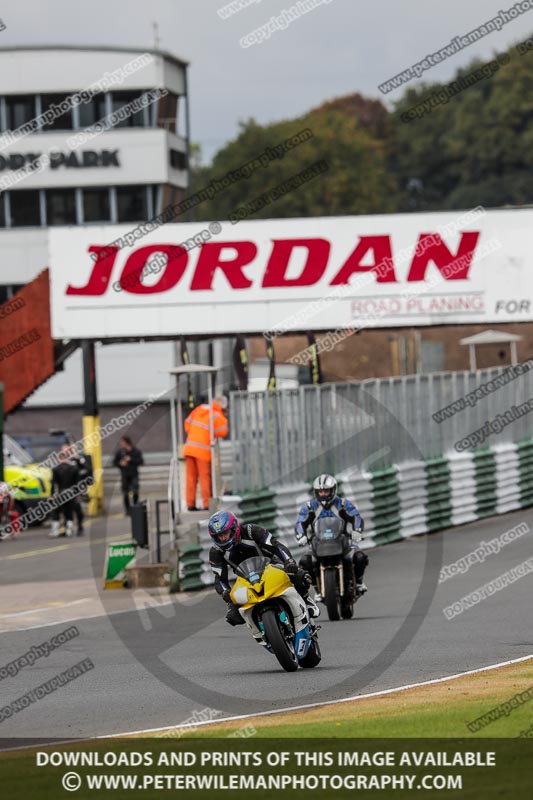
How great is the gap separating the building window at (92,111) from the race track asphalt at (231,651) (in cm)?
3404

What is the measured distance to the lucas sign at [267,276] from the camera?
37.3m

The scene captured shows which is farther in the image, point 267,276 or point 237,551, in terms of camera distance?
point 267,276

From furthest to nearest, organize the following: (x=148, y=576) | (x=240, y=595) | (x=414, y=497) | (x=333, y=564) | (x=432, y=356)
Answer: (x=432, y=356) → (x=414, y=497) → (x=148, y=576) → (x=333, y=564) → (x=240, y=595)

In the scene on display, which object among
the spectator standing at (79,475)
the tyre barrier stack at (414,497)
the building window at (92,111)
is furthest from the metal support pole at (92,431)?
the building window at (92,111)

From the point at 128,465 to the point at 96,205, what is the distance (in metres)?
23.3

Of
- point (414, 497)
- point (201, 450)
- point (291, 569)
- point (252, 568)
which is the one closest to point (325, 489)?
point (252, 568)

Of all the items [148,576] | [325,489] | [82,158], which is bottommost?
[148,576]

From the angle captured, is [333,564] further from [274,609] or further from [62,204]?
[62,204]

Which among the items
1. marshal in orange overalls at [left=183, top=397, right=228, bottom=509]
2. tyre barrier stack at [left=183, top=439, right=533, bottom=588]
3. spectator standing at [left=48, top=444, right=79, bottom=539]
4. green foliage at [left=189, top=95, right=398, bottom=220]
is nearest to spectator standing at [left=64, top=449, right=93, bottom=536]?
spectator standing at [left=48, top=444, right=79, bottom=539]

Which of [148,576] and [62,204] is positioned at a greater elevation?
[62,204]

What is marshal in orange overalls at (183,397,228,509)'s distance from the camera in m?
23.0

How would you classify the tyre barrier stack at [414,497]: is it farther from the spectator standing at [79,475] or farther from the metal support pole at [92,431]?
the metal support pole at [92,431]

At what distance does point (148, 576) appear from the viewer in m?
22.2

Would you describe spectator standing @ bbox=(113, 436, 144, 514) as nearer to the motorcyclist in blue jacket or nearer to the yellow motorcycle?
the motorcyclist in blue jacket
